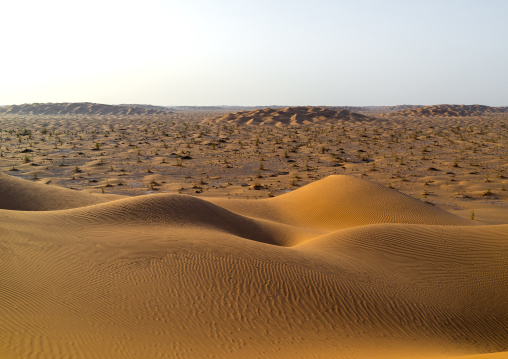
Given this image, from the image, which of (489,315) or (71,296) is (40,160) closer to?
(71,296)

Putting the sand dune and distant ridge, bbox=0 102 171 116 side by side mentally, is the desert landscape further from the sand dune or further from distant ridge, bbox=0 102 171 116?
distant ridge, bbox=0 102 171 116

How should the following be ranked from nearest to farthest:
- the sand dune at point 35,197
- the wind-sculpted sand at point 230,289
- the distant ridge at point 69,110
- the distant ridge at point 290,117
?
the wind-sculpted sand at point 230,289
the sand dune at point 35,197
the distant ridge at point 290,117
the distant ridge at point 69,110

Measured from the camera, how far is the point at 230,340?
427cm

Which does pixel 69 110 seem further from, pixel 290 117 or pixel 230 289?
pixel 230 289

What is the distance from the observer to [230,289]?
5227 mm

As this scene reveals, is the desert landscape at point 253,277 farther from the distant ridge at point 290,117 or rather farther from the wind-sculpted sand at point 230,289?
the distant ridge at point 290,117

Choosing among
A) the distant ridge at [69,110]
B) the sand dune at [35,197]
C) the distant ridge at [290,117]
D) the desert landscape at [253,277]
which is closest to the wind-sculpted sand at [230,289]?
the desert landscape at [253,277]

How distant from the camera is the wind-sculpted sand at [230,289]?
13.4 ft

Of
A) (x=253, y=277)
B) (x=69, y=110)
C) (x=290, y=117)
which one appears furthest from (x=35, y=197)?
(x=69, y=110)

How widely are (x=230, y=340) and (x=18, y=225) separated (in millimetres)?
4352

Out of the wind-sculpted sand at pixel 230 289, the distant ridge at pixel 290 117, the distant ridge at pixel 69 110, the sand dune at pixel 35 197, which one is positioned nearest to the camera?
the wind-sculpted sand at pixel 230 289

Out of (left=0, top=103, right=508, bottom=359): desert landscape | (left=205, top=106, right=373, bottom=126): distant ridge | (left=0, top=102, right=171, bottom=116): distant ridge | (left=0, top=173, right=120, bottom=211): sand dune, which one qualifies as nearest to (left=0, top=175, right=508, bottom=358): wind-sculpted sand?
(left=0, top=103, right=508, bottom=359): desert landscape

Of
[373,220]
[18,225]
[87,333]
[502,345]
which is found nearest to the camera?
[87,333]

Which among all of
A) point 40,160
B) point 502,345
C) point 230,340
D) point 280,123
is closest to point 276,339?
point 230,340
